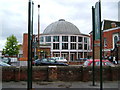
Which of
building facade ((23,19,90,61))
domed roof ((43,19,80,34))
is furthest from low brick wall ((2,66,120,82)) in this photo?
domed roof ((43,19,80,34))

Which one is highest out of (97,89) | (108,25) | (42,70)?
(108,25)

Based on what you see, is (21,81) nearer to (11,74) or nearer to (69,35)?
(11,74)

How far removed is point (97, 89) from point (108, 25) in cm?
5159

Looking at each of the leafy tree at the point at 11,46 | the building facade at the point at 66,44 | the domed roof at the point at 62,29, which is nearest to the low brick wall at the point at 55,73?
the leafy tree at the point at 11,46

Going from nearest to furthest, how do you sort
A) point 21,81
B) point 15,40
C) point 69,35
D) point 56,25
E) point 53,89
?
point 53,89, point 21,81, point 15,40, point 69,35, point 56,25

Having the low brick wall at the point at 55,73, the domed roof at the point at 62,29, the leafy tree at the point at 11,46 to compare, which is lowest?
the low brick wall at the point at 55,73

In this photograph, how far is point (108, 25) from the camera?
58531mm

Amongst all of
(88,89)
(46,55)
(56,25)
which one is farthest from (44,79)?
(56,25)

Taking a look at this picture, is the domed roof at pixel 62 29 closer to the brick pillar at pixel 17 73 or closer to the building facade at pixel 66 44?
the building facade at pixel 66 44

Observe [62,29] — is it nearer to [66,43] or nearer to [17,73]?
[66,43]

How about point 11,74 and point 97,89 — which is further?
point 11,74

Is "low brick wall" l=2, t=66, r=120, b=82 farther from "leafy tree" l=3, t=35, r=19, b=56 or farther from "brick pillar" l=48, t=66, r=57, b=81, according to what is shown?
"leafy tree" l=3, t=35, r=19, b=56

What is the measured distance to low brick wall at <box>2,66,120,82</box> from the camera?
12.0 m

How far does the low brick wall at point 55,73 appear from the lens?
12.0 m
